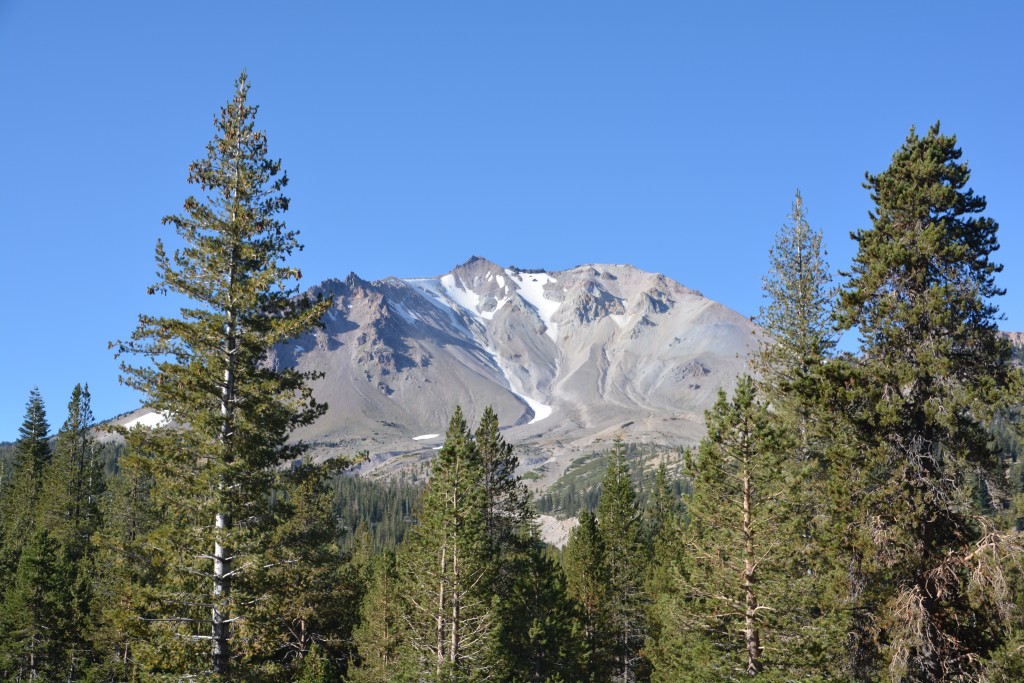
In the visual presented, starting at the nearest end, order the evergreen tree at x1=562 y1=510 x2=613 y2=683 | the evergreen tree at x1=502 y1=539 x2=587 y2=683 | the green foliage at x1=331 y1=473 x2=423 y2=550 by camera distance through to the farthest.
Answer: the evergreen tree at x1=502 y1=539 x2=587 y2=683 < the evergreen tree at x1=562 y1=510 x2=613 y2=683 < the green foliage at x1=331 y1=473 x2=423 y2=550

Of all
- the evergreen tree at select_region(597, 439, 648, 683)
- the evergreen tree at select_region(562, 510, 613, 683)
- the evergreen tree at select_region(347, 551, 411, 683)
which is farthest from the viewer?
the evergreen tree at select_region(597, 439, 648, 683)

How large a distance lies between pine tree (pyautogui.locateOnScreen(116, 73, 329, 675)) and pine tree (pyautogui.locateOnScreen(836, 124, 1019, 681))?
1361 centimetres

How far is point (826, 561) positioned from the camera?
17.5 m

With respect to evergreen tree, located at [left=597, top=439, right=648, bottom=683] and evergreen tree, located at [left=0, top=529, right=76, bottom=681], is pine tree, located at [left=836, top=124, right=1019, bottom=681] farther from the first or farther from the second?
evergreen tree, located at [left=0, top=529, right=76, bottom=681]

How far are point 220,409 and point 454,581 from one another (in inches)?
542

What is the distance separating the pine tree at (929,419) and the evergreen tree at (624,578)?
2775 cm

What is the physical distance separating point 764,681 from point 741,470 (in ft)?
17.2

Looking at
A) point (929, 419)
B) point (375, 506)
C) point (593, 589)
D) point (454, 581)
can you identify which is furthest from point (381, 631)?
point (375, 506)

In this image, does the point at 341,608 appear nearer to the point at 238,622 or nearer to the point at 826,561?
the point at 238,622

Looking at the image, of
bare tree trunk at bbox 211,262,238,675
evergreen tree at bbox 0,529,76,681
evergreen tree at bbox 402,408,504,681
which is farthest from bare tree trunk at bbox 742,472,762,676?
evergreen tree at bbox 0,529,76,681

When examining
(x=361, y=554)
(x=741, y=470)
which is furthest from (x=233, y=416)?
(x=361, y=554)

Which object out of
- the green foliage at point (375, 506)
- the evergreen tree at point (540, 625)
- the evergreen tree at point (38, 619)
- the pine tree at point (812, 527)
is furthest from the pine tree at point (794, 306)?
the green foliage at point (375, 506)

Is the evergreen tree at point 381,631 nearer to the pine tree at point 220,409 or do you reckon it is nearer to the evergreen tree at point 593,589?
the evergreen tree at point 593,589

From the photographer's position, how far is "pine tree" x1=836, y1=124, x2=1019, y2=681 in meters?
14.6
